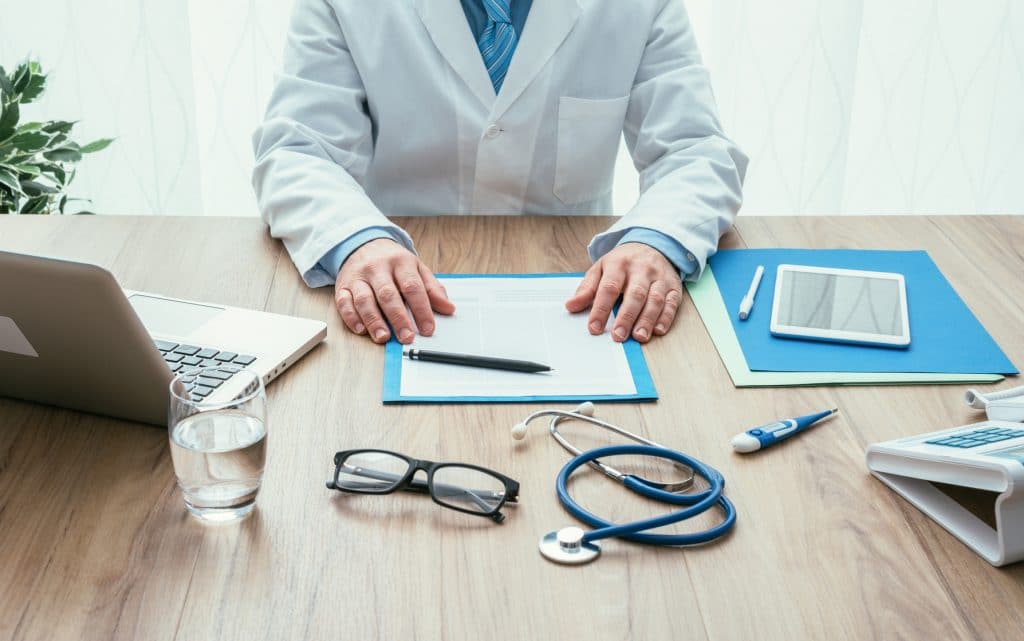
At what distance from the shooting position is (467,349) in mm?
1074

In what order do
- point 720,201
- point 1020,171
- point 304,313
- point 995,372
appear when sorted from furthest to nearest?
point 1020,171 < point 720,201 < point 304,313 < point 995,372

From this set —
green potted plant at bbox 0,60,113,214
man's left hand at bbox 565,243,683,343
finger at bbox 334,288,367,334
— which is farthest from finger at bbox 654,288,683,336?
green potted plant at bbox 0,60,113,214

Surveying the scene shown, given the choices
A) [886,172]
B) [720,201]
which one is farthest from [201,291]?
[886,172]

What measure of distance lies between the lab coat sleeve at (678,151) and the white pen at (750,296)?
0.22 ft

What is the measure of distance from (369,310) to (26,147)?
1.20 m

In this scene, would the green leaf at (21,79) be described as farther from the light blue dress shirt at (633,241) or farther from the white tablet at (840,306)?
the white tablet at (840,306)

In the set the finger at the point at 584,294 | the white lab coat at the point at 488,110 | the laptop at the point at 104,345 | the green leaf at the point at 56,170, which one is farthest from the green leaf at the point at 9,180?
the finger at the point at 584,294

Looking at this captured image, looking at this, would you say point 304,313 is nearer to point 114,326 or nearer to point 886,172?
point 114,326

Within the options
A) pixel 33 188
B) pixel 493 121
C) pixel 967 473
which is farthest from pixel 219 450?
pixel 33 188

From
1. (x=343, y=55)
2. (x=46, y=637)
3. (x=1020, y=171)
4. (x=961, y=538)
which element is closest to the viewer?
(x=46, y=637)

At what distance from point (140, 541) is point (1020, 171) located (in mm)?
2459

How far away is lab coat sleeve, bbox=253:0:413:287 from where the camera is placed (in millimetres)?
1254

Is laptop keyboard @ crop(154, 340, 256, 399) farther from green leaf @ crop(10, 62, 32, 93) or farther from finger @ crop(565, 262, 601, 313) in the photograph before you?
green leaf @ crop(10, 62, 32, 93)

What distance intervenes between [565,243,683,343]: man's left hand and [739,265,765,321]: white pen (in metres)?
0.07
